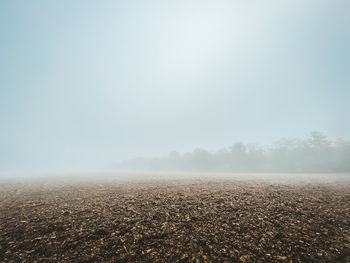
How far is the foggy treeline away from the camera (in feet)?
169

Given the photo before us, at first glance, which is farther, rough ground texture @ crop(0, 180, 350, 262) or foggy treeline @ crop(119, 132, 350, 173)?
foggy treeline @ crop(119, 132, 350, 173)

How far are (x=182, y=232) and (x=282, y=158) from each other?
260ft

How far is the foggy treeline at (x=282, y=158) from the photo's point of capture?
5166cm

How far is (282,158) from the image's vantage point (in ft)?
214

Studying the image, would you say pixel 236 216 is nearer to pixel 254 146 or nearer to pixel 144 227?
pixel 144 227

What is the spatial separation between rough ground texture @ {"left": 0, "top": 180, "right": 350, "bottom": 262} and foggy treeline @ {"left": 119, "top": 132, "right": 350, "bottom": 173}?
203 ft

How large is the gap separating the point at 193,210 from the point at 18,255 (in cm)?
933

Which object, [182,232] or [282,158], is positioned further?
[282,158]

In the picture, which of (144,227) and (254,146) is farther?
(254,146)

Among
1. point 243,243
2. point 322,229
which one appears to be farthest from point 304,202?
point 243,243

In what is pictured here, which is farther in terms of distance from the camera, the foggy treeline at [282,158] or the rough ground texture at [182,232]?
the foggy treeline at [282,158]

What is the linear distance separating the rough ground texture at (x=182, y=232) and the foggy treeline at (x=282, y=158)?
2433 inches

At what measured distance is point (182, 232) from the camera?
7.21 meters

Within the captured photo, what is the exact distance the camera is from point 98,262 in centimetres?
550
